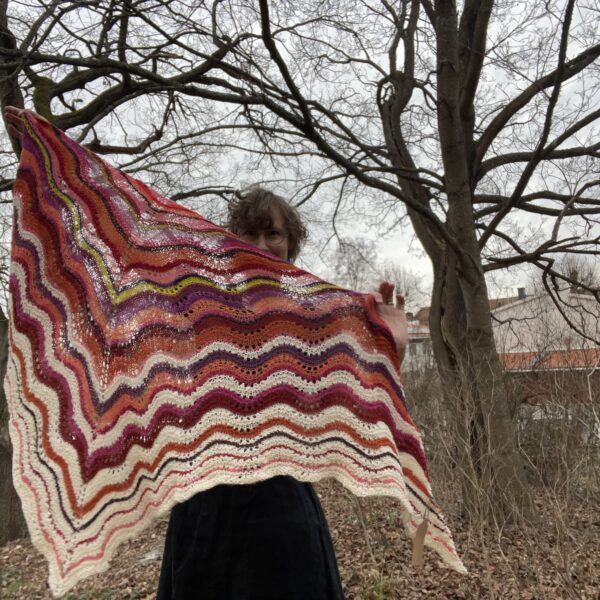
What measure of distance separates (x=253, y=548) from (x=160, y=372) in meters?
0.45

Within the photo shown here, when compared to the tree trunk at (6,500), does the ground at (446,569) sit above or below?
below

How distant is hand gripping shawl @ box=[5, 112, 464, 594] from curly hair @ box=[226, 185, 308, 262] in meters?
0.10

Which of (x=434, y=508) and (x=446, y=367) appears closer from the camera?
(x=434, y=508)

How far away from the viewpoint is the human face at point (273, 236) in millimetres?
1506

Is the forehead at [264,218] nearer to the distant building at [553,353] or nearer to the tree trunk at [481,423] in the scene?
the tree trunk at [481,423]

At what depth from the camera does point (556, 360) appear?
4.54m

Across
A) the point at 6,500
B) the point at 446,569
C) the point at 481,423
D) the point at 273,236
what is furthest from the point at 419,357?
the point at 6,500

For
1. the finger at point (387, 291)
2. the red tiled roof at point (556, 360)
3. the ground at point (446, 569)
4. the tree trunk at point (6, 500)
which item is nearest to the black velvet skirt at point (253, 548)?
the finger at point (387, 291)

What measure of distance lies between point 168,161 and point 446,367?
3.54 metres

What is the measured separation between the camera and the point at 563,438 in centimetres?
342

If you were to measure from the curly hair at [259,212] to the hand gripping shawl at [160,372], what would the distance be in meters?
0.10

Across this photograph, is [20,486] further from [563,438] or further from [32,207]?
[563,438]

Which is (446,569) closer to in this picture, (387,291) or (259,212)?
(387,291)

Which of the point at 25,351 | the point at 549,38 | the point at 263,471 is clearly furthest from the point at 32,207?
the point at 549,38
